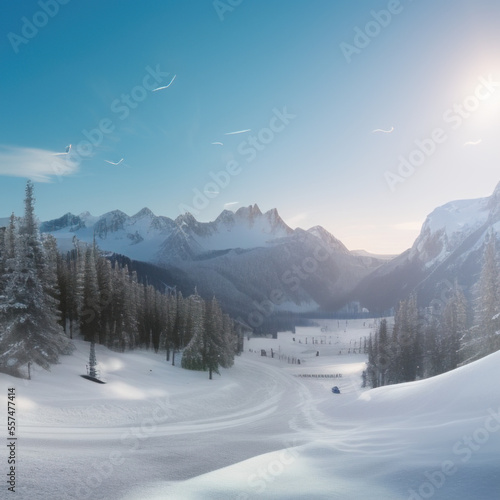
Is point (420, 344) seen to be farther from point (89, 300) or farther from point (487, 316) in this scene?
point (89, 300)

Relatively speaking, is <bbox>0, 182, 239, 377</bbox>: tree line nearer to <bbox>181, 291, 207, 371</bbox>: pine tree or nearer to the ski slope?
<bbox>181, 291, 207, 371</bbox>: pine tree

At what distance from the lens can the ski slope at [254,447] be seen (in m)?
7.74

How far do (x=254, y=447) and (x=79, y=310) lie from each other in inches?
1583

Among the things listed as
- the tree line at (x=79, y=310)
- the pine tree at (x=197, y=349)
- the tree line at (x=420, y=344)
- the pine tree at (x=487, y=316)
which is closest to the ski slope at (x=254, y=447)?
the tree line at (x=79, y=310)

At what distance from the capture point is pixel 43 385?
30.4 metres

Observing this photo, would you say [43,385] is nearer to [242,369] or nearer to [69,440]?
[69,440]

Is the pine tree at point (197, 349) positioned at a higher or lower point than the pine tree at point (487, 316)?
lower

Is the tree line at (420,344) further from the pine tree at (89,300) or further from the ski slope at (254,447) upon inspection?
the pine tree at (89,300)

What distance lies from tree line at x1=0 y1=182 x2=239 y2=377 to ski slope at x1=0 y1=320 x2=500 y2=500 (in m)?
3.96

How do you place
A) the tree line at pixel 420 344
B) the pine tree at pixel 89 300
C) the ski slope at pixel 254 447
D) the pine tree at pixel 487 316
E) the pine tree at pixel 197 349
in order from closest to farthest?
the ski slope at pixel 254 447
the pine tree at pixel 487 316
the pine tree at pixel 89 300
the tree line at pixel 420 344
the pine tree at pixel 197 349

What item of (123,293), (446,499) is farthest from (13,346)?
(446,499)

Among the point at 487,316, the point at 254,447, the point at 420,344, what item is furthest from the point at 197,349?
the point at 254,447

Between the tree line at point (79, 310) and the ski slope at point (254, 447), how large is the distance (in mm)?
3964

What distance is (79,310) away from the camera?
168ft
